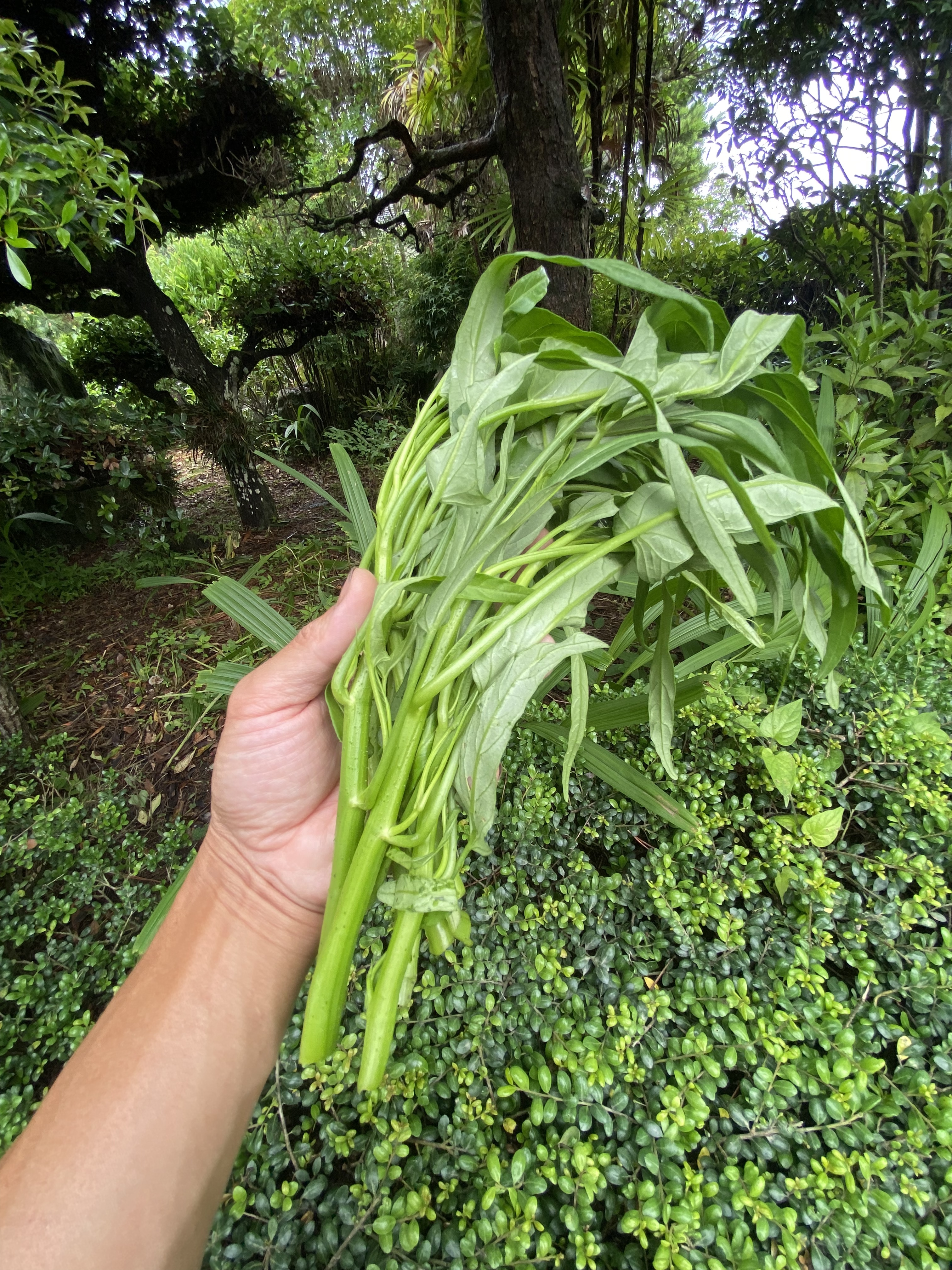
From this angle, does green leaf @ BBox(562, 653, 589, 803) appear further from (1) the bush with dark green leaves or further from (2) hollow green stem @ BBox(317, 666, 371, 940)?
(1) the bush with dark green leaves

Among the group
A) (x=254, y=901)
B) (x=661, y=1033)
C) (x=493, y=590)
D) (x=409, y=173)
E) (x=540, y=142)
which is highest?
(x=409, y=173)

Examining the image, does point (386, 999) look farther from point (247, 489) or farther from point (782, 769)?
point (247, 489)

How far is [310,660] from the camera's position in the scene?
0.69 metres

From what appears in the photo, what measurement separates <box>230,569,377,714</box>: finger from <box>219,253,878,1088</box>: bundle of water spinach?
0.07 meters

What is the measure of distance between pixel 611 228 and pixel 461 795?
160 inches

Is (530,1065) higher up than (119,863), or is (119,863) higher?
(119,863)

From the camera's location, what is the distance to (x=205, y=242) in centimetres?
493

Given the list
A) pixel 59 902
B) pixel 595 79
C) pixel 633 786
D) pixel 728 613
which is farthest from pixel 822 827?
pixel 595 79

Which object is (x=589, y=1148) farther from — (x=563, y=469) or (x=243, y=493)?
(x=243, y=493)

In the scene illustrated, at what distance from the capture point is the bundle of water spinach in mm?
458

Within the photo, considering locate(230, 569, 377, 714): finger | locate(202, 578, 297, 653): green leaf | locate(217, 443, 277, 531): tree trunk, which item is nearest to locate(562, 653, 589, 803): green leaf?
locate(230, 569, 377, 714): finger

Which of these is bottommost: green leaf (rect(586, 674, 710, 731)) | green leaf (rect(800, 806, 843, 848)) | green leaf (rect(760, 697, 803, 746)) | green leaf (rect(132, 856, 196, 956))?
green leaf (rect(800, 806, 843, 848))

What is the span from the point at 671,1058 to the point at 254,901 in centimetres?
55

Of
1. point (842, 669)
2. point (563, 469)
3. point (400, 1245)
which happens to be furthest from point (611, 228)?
point (400, 1245)
